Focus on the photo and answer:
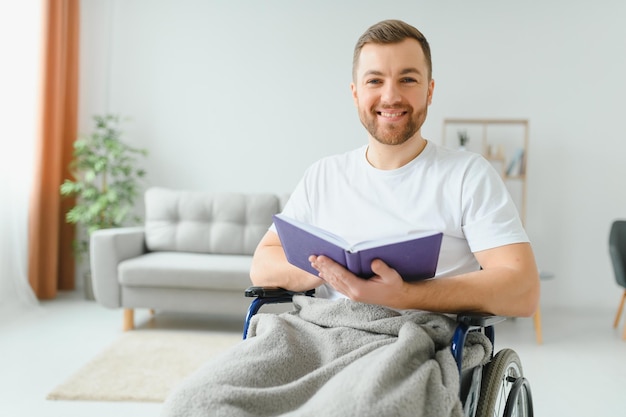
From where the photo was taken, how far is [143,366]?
10.0ft

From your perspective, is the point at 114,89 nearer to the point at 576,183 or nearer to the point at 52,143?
the point at 52,143

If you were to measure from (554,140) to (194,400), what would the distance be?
4.21 metres

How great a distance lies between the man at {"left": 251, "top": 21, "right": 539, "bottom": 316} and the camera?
139cm

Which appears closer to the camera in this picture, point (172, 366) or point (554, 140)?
point (172, 366)

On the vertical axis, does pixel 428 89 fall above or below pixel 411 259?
above

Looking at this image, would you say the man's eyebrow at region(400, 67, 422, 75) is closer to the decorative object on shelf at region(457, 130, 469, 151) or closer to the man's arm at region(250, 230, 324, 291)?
the man's arm at region(250, 230, 324, 291)

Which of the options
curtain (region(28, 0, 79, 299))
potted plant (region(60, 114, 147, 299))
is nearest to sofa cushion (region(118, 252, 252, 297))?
potted plant (region(60, 114, 147, 299))

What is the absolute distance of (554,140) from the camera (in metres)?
4.84

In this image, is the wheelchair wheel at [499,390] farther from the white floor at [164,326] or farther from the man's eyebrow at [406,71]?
the white floor at [164,326]

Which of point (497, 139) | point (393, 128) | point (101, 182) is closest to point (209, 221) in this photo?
point (101, 182)

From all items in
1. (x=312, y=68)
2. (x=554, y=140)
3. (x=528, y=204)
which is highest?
(x=312, y=68)

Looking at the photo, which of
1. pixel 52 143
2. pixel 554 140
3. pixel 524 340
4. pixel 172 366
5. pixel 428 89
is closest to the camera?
pixel 428 89

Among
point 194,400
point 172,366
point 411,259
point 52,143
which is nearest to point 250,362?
point 194,400

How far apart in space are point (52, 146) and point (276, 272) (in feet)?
11.1
